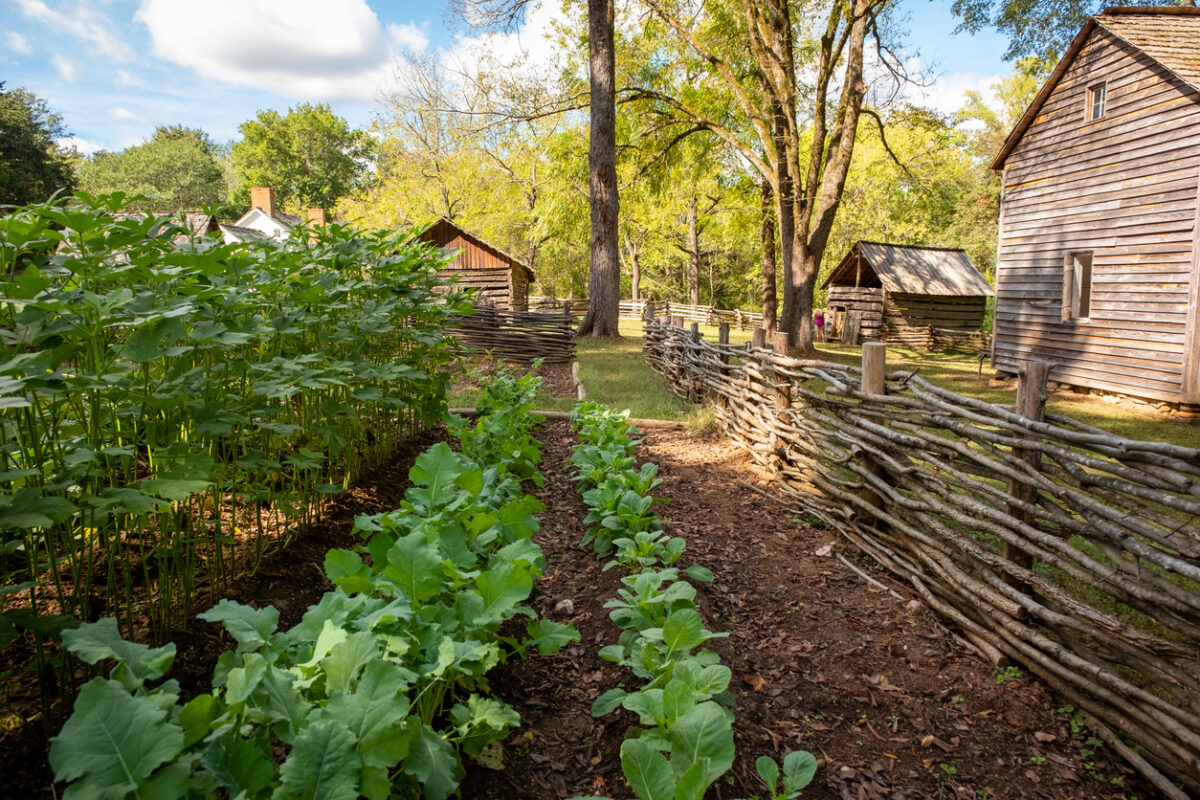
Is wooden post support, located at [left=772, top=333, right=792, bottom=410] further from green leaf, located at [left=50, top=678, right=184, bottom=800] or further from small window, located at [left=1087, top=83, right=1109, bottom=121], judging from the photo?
small window, located at [left=1087, top=83, right=1109, bottom=121]

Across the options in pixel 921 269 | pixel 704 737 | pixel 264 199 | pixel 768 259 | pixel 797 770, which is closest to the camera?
pixel 704 737

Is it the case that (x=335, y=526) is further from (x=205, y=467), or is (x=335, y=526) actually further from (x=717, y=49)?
(x=717, y=49)

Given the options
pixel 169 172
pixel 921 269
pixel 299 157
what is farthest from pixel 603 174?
pixel 299 157

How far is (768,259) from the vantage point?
1803cm

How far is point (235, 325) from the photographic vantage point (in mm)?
2535

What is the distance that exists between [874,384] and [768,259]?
585 inches

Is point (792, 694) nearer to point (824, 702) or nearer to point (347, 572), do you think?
point (824, 702)

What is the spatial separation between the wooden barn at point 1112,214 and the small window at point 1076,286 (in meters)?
0.02

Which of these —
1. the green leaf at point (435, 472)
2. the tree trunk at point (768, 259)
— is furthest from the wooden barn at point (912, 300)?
the green leaf at point (435, 472)

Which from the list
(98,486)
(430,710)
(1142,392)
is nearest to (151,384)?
(98,486)

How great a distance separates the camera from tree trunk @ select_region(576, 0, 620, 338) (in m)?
13.9

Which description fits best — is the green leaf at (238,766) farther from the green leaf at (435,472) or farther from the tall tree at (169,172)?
the tall tree at (169,172)

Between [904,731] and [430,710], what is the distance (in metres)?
1.76

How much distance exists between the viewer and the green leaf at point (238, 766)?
119cm
